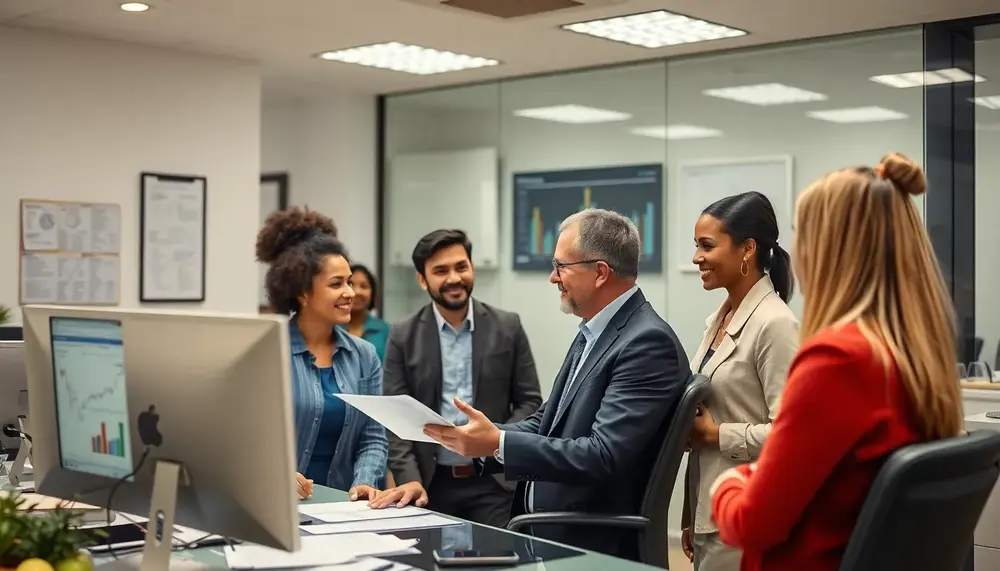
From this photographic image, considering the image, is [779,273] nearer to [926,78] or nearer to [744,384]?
[744,384]

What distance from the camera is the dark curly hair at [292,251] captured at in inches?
139

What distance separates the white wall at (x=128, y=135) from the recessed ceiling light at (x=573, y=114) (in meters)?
1.63

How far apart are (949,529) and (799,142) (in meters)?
3.97

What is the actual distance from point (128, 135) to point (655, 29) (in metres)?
2.74

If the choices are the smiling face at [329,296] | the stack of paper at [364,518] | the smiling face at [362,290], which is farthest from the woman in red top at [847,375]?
the smiling face at [362,290]

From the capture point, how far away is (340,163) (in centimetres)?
745

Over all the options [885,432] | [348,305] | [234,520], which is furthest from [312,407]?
[885,432]

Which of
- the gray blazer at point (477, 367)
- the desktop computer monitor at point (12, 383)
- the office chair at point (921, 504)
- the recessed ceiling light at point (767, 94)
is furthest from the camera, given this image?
the recessed ceiling light at point (767, 94)

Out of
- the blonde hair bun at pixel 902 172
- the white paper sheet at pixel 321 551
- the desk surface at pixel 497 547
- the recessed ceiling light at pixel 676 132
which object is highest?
the recessed ceiling light at pixel 676 132

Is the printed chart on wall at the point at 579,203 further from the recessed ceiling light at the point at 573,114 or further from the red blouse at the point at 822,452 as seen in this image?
the red blouse at the point at 822,452

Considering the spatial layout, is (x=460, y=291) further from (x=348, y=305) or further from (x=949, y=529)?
(x=949, y=529)

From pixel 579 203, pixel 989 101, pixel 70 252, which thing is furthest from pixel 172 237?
pixel 989 101

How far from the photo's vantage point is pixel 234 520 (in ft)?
6.68

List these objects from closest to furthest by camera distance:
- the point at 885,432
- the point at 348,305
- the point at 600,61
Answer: the point at 885,432 < the point at 348,305 < the point at 600,61
